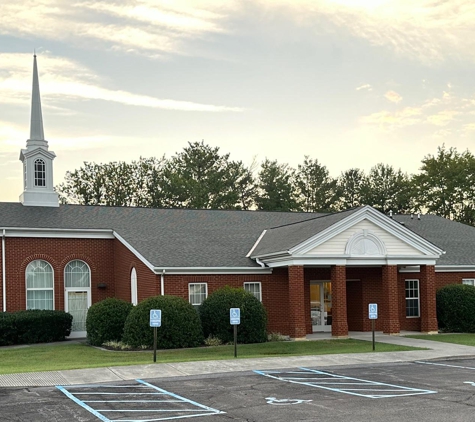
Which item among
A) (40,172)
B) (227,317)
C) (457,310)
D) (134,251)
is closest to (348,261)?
A: (227,317)

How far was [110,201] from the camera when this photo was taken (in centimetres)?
6397

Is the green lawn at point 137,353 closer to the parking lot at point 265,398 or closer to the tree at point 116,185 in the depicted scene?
the parking lot at point 265,398

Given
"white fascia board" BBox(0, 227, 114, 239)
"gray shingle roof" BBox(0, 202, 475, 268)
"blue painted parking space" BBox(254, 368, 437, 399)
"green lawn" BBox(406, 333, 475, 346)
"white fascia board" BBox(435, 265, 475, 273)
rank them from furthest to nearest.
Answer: "white fascia board" BBox(435, 265, 475, 273) < "white fascia board" BBox(0, 227, 114, 239) < "gray shingle roof" BBox(0, 202, 475, 268) < "green lawn" BBox(406, 333, 475, 346) < "blue painted parking space" BBox(254, 368, 437, 399)

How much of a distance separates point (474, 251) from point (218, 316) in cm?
1546

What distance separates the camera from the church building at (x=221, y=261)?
2717 centimetres

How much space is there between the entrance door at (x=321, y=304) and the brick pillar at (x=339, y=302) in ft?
11.4

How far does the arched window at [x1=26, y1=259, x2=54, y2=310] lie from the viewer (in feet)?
98.1

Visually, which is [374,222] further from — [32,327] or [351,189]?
[351,189]

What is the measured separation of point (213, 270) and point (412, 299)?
9821mm

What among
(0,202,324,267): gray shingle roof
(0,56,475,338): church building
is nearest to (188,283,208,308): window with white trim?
A: (0,56,475,338): church building

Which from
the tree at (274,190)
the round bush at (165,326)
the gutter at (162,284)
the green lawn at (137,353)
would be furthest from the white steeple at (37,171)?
the tree at (274,190)

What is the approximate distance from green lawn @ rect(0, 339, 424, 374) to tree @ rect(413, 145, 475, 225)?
134 ft

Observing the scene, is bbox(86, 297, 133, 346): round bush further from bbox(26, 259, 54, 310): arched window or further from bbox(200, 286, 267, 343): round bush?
bbox(26, 259, 54, 310): arched window

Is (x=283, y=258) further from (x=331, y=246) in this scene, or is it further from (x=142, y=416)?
(x=142, y=416)
